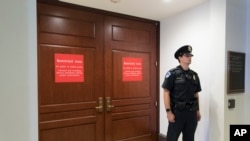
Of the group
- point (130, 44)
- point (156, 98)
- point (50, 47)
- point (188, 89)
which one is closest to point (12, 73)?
point (50, 47)

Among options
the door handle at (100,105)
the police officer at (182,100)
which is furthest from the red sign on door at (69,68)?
the police officer at (182,100)

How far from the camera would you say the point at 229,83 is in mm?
2076

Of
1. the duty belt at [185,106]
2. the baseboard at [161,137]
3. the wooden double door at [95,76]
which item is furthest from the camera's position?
the baseboard at [161,137]

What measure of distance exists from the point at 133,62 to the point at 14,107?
2.32 m

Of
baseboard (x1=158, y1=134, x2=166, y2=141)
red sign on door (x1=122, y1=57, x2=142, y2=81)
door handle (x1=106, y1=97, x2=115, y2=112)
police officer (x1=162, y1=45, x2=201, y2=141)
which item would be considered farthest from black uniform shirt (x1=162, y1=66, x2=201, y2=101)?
baseboard (x1=158, y1=134, x2=166, y2=141)

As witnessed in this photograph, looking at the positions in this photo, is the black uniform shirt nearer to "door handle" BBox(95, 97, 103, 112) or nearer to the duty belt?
the duty belt

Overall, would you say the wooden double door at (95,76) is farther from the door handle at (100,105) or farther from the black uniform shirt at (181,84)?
the black uniform shirt at (181,84)

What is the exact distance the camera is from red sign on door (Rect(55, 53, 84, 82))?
221cm

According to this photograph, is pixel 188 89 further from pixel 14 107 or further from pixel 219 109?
pixel 14 107

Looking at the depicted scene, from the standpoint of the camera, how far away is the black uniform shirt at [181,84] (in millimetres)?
2066

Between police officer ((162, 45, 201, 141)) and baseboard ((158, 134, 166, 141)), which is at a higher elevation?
police officer ((162, 45, 201, 141))

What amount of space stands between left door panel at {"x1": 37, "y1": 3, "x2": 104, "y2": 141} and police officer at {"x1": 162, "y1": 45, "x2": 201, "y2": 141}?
952 mm

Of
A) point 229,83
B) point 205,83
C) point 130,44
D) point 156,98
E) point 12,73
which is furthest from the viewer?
point 156,98

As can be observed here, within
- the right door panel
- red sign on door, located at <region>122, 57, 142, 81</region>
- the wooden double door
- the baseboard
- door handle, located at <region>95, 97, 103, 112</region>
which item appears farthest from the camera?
the baseboard
